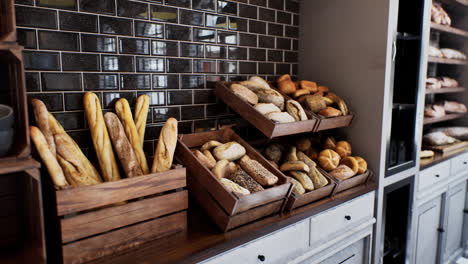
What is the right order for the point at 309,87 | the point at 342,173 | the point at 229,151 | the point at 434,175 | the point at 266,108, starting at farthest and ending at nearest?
the point at 434,175, the point at 309,87, the point at 342,173, the point at 266,108, the point at 229,151

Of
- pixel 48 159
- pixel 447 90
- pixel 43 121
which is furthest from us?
pixel 447 90

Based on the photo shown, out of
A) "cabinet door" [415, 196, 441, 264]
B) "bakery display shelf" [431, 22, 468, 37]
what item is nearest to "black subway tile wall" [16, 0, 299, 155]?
"bakery display shelf" [431, 22, 468, 37]

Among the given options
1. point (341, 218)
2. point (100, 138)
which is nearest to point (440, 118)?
point (341, 218)

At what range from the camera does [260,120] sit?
1705 mm

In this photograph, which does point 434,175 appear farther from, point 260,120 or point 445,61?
point 260,120

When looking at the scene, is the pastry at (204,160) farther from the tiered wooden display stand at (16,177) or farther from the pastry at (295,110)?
the tiered wooden display stand at (16,177)

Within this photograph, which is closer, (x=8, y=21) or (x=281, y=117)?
(x=8, y=21)

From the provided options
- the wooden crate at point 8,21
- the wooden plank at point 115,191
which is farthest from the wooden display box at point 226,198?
the wooden crate at point 8,21

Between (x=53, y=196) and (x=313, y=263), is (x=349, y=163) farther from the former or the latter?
(x=53, y=196)

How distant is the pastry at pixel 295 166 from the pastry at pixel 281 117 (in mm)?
211

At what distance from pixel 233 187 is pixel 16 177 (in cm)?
81

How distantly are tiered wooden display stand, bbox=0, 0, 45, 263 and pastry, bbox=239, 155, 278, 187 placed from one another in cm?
86

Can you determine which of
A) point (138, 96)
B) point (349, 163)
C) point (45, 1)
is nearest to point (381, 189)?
point (349, 163)

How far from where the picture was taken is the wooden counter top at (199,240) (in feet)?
3.90
